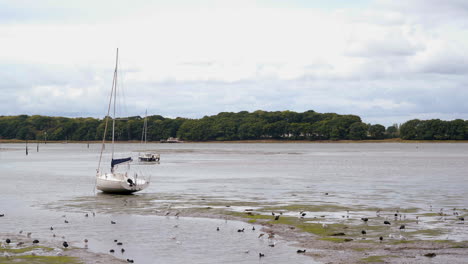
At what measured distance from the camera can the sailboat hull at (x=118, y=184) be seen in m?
48.9

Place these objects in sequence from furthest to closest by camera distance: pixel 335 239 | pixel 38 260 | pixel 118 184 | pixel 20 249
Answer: pixel 118 184
pixel 335 239
pixel 20 249
pixel 38 260

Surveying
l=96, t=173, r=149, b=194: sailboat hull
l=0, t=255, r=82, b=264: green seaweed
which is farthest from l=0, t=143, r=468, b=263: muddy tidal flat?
l=96, t=173, r=149, b=194: sailboat hull

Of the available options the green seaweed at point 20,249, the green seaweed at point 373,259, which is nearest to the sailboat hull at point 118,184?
the green seaweed at point 20,249

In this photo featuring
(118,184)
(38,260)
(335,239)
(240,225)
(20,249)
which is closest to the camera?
(38,260)

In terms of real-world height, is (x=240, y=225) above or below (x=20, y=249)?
above

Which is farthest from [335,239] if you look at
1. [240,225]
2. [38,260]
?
[38,260]

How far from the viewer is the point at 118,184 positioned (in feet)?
160

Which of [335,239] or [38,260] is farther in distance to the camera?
[335,239]

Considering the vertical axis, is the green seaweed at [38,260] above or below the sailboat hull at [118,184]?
below

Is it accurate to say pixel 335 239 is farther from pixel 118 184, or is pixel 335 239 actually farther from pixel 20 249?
Result: pixel 118 184

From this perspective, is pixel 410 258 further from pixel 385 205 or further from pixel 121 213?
pixel 121 213

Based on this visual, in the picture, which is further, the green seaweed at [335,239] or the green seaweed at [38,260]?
the green seaweed at [335,239]

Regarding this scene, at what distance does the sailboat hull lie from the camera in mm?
48938

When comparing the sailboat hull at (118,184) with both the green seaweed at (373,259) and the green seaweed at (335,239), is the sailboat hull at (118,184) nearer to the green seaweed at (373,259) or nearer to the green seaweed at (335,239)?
the green seaweed at (335,239)
